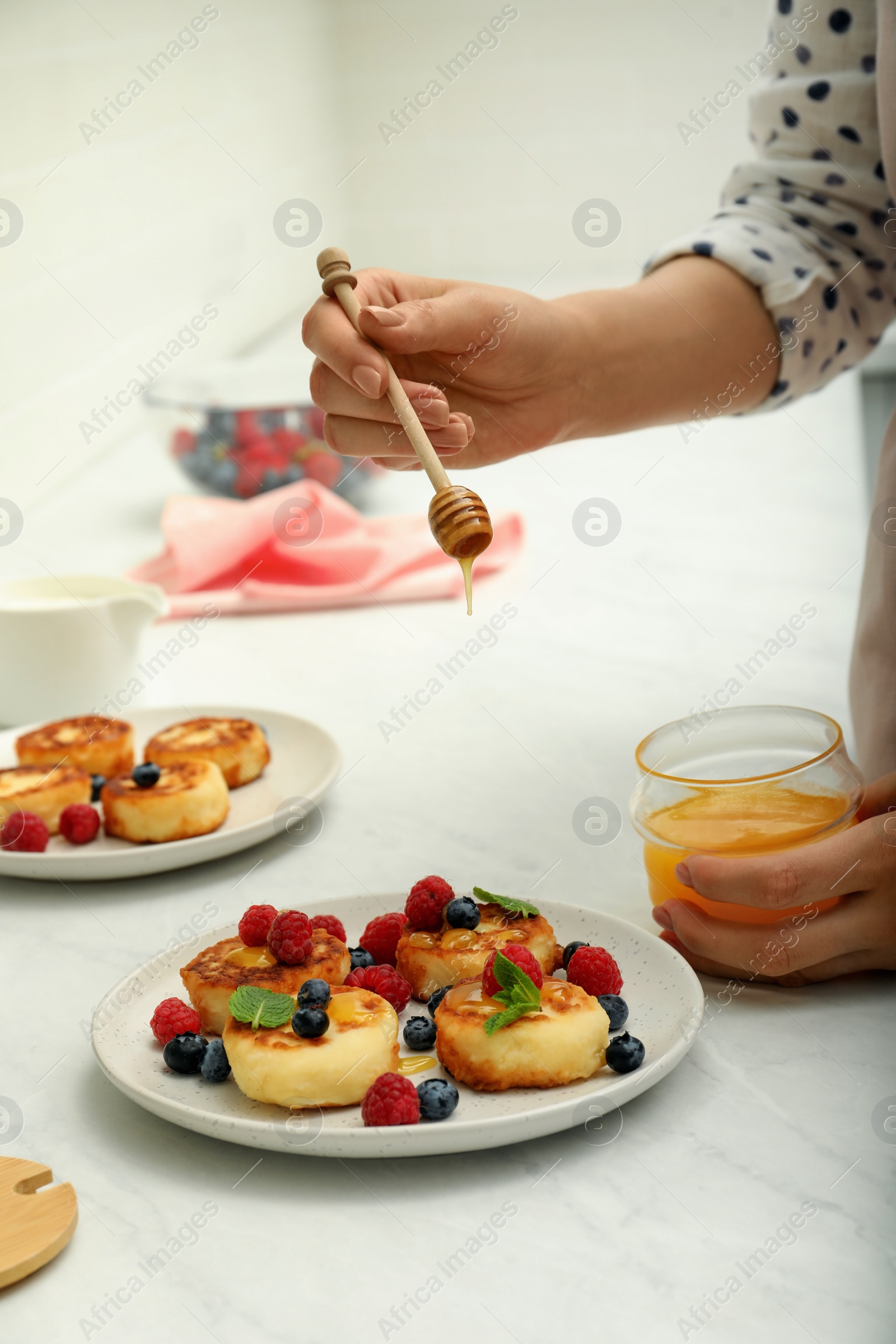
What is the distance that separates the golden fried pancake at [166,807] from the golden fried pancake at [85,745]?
9 centimetres

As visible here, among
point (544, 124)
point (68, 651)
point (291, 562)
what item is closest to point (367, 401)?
point (68, 651)

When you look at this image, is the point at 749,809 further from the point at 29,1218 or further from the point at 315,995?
the point at 29,1218

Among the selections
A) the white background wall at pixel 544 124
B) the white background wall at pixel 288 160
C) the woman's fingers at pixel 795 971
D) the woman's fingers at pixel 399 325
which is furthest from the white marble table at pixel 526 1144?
the white background wall at pixel 544 124

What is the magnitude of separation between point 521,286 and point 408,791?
8.69ft

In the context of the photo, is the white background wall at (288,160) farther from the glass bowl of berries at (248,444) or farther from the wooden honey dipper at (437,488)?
the wooden honey dipper at (437,488)

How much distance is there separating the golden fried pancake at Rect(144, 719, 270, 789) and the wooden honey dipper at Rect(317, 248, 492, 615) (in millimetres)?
388

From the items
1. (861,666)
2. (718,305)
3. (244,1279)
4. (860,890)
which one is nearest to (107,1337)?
(244,1279)

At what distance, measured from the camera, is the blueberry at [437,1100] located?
75cm

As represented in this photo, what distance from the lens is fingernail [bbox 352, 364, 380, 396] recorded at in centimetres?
104

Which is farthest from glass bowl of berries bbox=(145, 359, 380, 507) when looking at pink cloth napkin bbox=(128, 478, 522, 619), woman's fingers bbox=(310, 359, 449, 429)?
woman's fingers bbox=(310, 359, 449, 429)

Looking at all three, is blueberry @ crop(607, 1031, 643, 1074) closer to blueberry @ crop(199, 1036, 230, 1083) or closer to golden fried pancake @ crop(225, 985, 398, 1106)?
golden fried pancake @ crop(225, 985, 398, 1106)

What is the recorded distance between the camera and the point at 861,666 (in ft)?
3.99

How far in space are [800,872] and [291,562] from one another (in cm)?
119

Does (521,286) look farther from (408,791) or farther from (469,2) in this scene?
(408,791)
